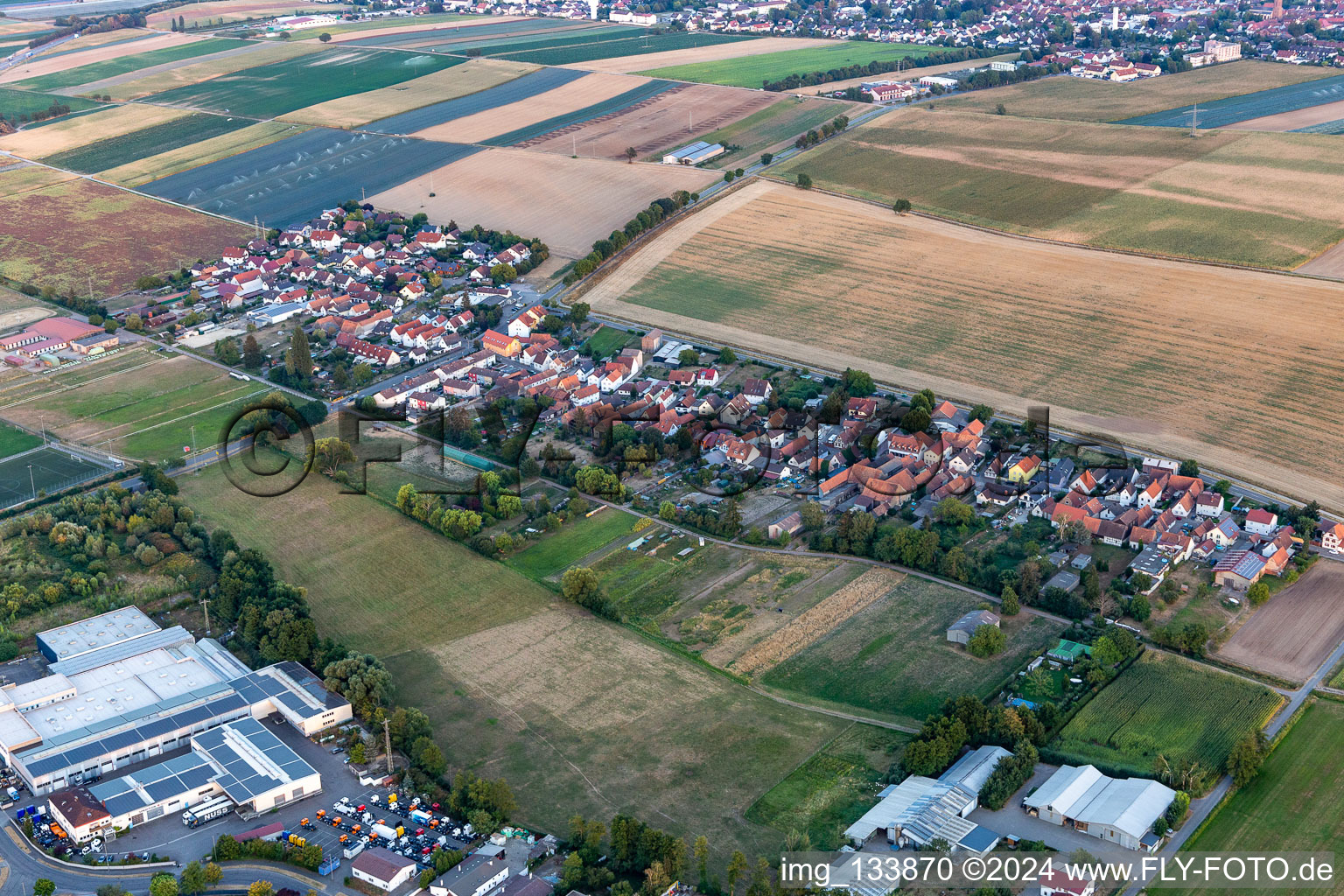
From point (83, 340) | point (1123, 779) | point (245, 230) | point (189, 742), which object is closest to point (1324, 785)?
point (1123, 779)

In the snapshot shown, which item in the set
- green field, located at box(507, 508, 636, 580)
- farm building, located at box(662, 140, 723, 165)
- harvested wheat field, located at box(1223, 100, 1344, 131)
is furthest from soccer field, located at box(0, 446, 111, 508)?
harvested wheat field, located at box(1223, 100, 1344, 131)

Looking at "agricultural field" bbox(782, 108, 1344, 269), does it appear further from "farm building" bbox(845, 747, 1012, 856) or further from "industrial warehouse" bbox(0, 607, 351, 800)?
"industrial warehouse" bbox(0, 607, 351, 800)

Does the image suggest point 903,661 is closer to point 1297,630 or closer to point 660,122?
point 1297,630

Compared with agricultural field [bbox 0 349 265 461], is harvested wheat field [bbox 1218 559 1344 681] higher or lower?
lower

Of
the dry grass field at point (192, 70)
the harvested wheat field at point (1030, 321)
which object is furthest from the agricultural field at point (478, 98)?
the harvested wheat field at point (1030, 321)

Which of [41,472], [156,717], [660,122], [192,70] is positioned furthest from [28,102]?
[156,717]

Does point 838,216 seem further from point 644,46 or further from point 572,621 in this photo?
point 644,46
